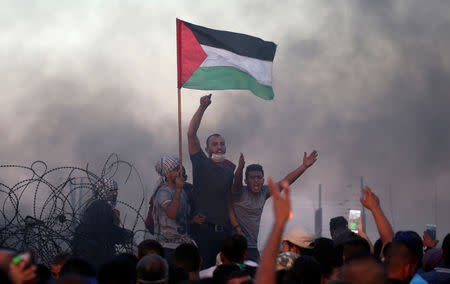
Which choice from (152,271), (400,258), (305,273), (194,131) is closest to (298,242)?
(400,258)

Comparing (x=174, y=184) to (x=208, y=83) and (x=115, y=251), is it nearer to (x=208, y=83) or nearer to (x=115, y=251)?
(x=115, y=251)

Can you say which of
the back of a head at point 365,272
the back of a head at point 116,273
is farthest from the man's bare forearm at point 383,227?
the back of a head at point 116,273

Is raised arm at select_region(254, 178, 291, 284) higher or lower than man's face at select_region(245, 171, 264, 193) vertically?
lower

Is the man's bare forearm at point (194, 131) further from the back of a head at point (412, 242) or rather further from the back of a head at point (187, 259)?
the back of a head at point (412, 242)

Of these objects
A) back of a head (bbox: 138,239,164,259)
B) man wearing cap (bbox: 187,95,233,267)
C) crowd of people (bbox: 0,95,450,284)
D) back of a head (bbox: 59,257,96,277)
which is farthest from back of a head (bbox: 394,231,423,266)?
man wearing cap (bbox: 187,95,233,267)

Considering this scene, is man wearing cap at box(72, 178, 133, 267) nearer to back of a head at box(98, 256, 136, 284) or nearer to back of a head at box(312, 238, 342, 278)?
back of a head at box(312, 238, 342, 278)

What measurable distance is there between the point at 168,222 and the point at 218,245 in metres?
0.79

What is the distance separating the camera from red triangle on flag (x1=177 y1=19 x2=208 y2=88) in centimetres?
883

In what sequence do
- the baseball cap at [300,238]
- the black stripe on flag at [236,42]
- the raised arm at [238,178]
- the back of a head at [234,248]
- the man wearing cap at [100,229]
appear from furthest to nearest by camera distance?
the black stripe on flag at [236,42] < the raised arm at [238,178] < the man wearing cap at [100,229] < the baseball cap at [300,238] < the back of a head at [234,248]

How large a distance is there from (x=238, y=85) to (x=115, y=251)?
3.45 metres

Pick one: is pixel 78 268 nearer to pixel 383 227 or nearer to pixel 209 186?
pixel 383 227

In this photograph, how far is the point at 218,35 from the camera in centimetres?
939

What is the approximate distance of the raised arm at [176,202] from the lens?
7441mm

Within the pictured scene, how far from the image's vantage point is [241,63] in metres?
9.59
